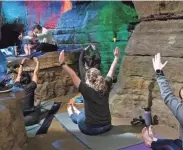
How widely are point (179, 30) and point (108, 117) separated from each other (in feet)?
5.30

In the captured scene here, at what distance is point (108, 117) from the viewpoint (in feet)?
12.2

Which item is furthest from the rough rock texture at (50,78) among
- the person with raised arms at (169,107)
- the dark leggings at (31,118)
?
the person with raised arms at (169,107)

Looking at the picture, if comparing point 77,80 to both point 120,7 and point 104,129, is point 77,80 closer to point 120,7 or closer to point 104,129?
point 104,129

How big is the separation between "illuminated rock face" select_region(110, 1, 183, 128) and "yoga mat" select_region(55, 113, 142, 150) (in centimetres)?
61

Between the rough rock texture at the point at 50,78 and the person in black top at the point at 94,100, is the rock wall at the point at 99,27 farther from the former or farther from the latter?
the person in black top at the point at 94,100

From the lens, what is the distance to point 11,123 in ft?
8.23

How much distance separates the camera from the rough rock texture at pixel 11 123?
7.86ft

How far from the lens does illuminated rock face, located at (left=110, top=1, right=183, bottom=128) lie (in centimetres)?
382

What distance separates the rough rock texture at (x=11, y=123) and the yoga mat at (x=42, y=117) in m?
1.16

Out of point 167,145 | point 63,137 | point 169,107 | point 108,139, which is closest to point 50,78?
point 63,137

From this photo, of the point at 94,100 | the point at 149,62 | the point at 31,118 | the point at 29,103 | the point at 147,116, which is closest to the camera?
the point at 94,100

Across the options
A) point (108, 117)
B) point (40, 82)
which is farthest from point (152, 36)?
point (40, 82)

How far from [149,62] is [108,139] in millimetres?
1366

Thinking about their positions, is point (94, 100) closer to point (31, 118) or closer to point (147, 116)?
point (147, 116)
